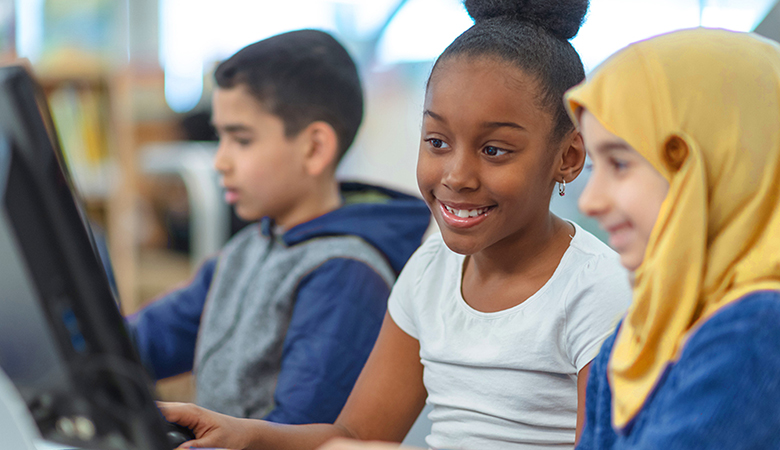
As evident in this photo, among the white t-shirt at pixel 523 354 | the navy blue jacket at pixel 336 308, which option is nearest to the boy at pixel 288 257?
the navy blue jacket at pixel 336 308

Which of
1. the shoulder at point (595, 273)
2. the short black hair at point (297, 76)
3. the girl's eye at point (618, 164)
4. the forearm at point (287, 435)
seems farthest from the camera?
the short black hair at point (297, 76)

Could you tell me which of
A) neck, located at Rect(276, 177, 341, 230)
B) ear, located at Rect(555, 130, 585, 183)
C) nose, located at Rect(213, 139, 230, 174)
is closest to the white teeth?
ear, located at Rect(555, 130, 585, 183)

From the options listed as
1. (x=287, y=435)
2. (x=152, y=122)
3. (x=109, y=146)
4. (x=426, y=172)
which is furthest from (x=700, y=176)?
(x=152, y=122)

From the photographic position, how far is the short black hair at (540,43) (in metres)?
0.80

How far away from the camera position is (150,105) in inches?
119

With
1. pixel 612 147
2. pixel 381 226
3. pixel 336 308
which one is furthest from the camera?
pixel 381 226

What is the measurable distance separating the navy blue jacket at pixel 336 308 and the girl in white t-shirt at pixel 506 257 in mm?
127

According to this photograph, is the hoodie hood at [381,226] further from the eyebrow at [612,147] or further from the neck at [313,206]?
the eyebrow at [612,147]

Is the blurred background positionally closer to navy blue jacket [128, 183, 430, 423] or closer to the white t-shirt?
navy blue jacket [128, 183, 430, 423]

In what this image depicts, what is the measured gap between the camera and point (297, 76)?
1.31 m

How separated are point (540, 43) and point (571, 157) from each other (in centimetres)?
14

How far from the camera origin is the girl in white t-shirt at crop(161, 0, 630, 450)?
789mm

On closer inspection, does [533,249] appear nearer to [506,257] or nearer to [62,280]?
[506,257]

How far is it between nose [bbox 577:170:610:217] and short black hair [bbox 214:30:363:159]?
2.66 ft
